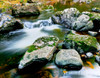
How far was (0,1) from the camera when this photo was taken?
72.0 feet

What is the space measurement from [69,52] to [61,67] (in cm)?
87

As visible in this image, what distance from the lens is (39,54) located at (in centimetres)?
547

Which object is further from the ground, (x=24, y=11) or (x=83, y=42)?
(x=24, y=11)

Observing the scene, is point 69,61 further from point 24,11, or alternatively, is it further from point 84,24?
point 24,11

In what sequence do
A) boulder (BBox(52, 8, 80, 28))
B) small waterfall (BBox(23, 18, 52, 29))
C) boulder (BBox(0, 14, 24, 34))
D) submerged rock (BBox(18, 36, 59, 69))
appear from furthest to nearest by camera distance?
1. small waterfall (BBox(23, 18, 52, 29))
2. boulder (BBox(52, 8, 80, 28))
3. boulder (BBox(0, 14, 24, 34))
4. submerged rock (BBox(18, 36, 59, 69))

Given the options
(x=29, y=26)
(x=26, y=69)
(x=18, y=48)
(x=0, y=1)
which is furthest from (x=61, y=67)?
(x=0, y=1)

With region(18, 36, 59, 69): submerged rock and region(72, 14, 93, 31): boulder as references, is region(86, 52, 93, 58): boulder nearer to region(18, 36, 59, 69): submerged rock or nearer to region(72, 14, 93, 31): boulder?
region(18, 36, 59, 69): submerged rock

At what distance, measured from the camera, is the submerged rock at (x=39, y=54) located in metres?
5.18

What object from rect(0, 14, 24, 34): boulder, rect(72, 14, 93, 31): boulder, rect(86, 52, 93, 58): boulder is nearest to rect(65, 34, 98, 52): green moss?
rect(86, 52, 93, 58): boulder

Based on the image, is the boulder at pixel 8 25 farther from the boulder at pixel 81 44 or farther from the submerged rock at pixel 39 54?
the boulder at pixel 81 44

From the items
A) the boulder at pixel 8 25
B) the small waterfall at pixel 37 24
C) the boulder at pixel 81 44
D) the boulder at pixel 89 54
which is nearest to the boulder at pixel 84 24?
the boulder at pixel 81 44

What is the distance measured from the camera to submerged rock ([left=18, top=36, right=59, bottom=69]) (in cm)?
518

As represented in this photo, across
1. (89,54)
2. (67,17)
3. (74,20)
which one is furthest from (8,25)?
(89,54)

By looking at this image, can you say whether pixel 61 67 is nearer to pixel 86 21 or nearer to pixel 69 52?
pixel 69 52
